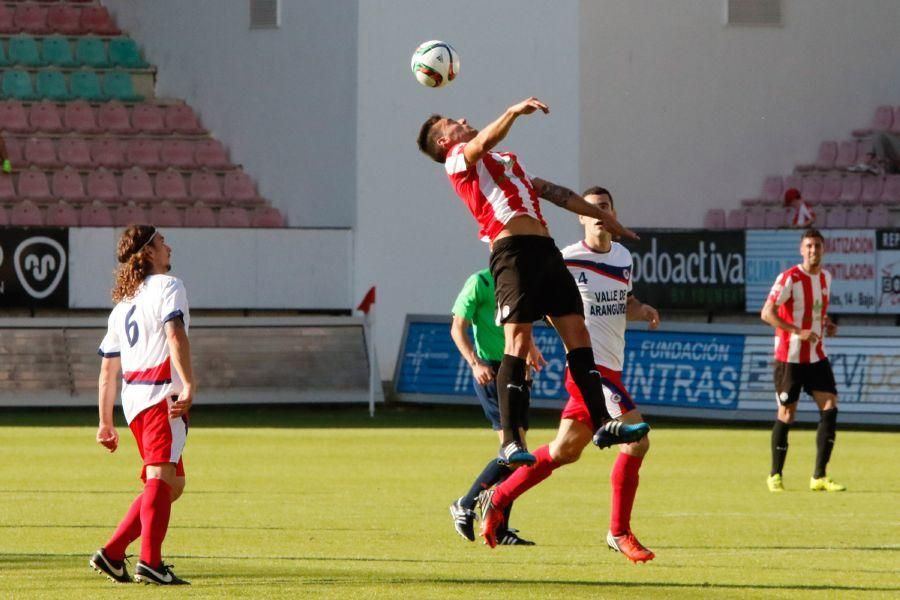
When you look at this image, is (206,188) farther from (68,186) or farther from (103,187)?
(68,186)

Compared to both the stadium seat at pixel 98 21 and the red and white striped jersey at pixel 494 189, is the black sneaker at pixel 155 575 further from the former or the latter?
the stadium seat at pixel 98 21

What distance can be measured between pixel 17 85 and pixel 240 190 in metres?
5.03

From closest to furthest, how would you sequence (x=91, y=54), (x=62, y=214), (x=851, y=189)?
(x=62, y=214), (x=851, y=189), (x=91, y=54)

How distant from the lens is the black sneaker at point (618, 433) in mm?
8547

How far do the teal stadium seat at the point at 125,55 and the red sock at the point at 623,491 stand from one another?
2407 centimetres

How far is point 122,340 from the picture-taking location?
27.4 ft

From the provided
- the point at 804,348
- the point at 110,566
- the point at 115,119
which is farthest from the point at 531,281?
the point at 115,119

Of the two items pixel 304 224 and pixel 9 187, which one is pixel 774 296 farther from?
pixel 9 187

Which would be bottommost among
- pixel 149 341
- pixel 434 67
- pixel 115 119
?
pixel 149 341

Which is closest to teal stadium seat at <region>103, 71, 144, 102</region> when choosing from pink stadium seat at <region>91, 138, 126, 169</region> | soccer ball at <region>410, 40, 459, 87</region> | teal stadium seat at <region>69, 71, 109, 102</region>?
teal stadium seat at <region>69, 71, 109, 102</region>

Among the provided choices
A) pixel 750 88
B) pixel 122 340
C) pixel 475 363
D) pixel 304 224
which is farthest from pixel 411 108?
pixel 122 340

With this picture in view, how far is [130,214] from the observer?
28.5 meters

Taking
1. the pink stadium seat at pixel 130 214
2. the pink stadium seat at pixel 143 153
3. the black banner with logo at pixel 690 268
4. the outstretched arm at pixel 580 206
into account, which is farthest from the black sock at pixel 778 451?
the pink stadium seat at pixel 143 153

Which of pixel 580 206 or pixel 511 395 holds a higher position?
pixel 580 206
